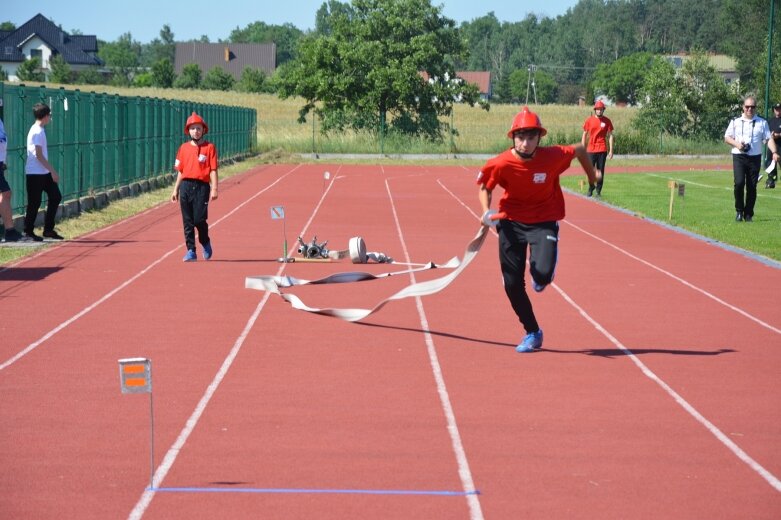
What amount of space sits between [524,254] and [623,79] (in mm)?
140439

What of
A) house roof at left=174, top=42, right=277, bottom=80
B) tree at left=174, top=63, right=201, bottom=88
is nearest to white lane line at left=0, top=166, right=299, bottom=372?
tree at left=174, top=63, right=201, bottom=88

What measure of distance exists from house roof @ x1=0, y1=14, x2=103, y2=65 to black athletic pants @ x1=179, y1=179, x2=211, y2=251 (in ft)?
422

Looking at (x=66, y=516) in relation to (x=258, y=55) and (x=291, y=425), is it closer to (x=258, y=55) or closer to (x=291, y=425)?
(x=291, y=425)

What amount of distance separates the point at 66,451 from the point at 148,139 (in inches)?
1021

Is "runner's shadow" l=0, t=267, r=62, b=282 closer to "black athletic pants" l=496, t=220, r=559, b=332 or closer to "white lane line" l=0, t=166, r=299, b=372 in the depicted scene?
"white lane line" l=0, t=166, r=299, b=372

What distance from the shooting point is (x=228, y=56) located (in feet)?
570

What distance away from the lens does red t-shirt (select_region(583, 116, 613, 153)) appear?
26.6 m

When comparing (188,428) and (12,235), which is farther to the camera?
(12,235)

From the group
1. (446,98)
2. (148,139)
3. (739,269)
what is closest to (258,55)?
(446,98)

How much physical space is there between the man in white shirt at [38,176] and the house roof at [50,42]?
126 m

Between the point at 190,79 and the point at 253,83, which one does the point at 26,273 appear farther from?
the point at 190,79

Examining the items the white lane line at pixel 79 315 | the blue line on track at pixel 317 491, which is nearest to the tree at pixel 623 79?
the white lane line at pixel 79 315

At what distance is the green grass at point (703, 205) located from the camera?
19547mm

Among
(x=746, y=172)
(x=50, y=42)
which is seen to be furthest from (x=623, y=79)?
(x=746, y=172)
